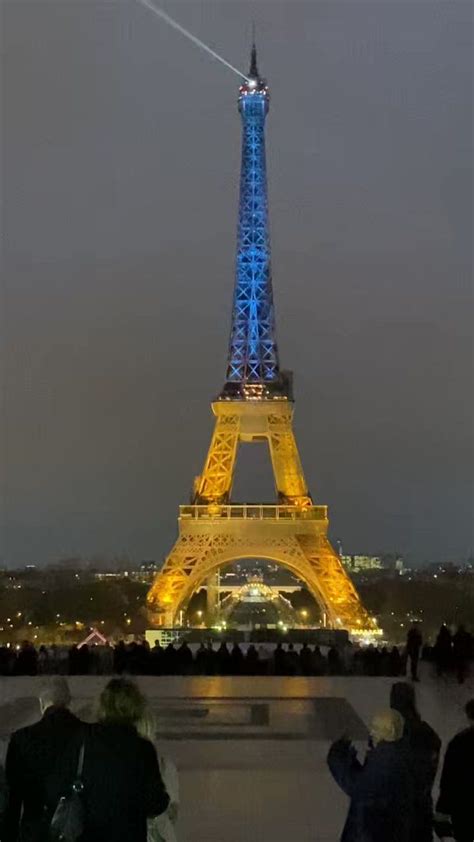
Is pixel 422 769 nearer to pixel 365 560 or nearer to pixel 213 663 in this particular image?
pixel 213 663

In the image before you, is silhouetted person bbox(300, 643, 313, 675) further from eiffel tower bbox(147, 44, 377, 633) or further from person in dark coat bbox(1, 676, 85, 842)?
eiffel tower bbox(147, 44, 377, 633)

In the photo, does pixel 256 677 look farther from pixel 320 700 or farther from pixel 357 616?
pixel 357 616

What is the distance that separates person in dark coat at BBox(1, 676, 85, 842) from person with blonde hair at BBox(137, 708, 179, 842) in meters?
0.24

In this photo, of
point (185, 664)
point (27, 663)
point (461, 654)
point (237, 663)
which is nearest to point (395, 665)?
point (461, 654)

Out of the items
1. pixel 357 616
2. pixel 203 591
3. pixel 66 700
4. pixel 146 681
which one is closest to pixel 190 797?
pixel 66 700

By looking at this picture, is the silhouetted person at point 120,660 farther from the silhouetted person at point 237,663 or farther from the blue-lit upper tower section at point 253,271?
the blue-lit upper tower section at point 253,271

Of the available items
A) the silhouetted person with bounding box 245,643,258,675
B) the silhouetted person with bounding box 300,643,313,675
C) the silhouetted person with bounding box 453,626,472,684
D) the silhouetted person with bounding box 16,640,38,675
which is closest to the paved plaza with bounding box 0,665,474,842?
the silhouetted person with bounding box 453,626,472,684

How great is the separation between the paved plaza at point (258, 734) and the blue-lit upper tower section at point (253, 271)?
2616cm

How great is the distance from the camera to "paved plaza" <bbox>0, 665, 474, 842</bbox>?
7852 mm

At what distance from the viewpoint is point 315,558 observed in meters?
41.8

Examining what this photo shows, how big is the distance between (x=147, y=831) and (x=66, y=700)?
56 centimetres

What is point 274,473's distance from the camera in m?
43.7

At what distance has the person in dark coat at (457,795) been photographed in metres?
4.98

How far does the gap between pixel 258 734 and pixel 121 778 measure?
7.65m
